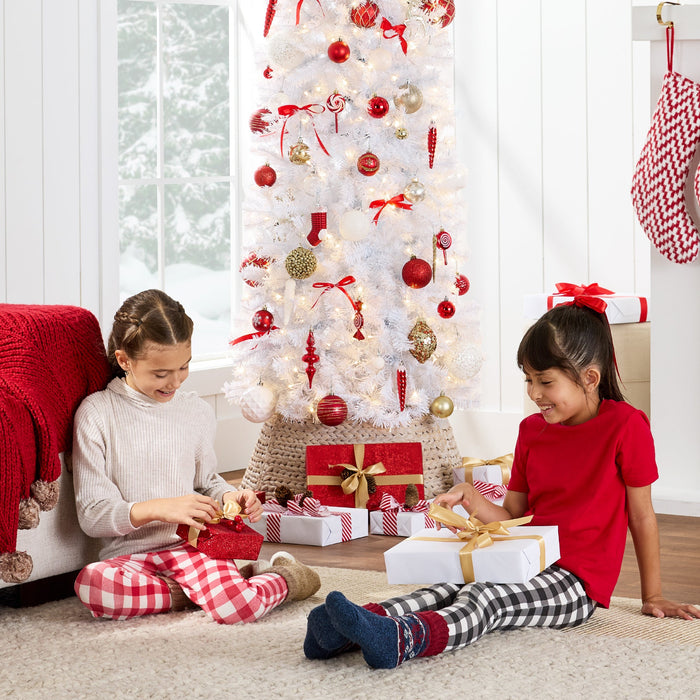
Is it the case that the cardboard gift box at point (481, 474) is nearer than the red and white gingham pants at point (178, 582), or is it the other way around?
the red and white gingham pants at point (178, 582)

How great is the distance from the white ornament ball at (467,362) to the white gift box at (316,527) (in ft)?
1.67

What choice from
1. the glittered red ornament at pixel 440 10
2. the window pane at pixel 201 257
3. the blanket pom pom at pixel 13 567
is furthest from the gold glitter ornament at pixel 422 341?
the blanket pom pom at pixel 13 567

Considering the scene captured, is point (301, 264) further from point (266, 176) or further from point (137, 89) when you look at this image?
point (137, 89)

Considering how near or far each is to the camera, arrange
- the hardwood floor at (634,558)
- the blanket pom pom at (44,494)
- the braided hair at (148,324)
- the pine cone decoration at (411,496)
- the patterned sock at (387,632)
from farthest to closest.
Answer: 1. the pine cone decoration at (411,496)
2. the hardwood floor at (634,558)
3. the braided hair at (148,324)
4. the blanket pom pom at (44,494)
5. the patterned sock at (387,632)

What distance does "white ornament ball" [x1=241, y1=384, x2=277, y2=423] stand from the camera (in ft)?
9.93

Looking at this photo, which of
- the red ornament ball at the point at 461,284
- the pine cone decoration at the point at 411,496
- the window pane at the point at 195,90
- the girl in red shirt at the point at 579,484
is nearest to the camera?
the girl in red shirt at the point at 579,484

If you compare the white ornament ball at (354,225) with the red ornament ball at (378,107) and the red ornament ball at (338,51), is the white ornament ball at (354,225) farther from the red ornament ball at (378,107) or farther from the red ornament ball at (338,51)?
the red ornament ball at (338,51)

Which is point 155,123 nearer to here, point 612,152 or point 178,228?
point 178,228

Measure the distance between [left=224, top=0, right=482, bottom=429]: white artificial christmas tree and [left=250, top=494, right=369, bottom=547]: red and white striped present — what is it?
26 centimetres

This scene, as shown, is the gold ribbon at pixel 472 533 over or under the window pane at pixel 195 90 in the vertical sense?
under

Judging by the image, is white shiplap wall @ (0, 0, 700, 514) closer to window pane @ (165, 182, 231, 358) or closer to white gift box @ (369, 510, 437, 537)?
window pane @ (165, 182, 231, 358)

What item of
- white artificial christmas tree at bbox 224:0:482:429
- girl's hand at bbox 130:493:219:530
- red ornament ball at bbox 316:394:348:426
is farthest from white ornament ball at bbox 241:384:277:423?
girl's hand at bbox 130:493:219:530

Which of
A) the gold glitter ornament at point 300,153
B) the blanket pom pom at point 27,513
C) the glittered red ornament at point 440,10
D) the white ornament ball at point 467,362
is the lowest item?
the blanket pom pom at point 27,513

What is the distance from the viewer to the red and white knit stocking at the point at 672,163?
9.79 ft
